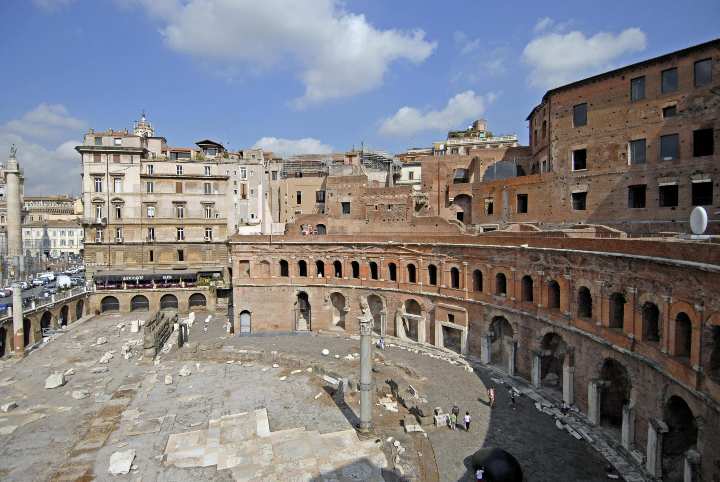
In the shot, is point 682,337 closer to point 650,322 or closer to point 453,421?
point 650,322

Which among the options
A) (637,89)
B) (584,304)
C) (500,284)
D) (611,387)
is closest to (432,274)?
(500,284)

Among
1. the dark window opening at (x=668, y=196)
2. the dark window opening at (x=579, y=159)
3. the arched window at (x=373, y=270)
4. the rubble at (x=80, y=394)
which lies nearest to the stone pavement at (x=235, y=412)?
the rubble at (x=80, y=394)

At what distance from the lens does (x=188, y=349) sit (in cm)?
3036

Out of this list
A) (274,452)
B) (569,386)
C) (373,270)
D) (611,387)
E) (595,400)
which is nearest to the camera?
(274,452)

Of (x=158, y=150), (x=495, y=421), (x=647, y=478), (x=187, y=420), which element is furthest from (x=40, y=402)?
(x=158, y=150)

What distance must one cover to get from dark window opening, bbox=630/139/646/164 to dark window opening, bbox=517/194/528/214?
7636 mm

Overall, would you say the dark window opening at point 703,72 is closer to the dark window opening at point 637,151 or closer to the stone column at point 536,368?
the dark window opening at point 637,151

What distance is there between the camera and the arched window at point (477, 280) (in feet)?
94.5

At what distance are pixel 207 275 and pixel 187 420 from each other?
27639 mm

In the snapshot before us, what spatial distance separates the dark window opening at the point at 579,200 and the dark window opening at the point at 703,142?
665 centimetres

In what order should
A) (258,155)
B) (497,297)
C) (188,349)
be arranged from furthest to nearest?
(258,155) → (188,349) → (497,297)

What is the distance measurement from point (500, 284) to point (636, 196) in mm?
10379

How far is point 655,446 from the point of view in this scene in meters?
15.4

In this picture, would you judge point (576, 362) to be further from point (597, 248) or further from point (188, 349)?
point (188, 349)
